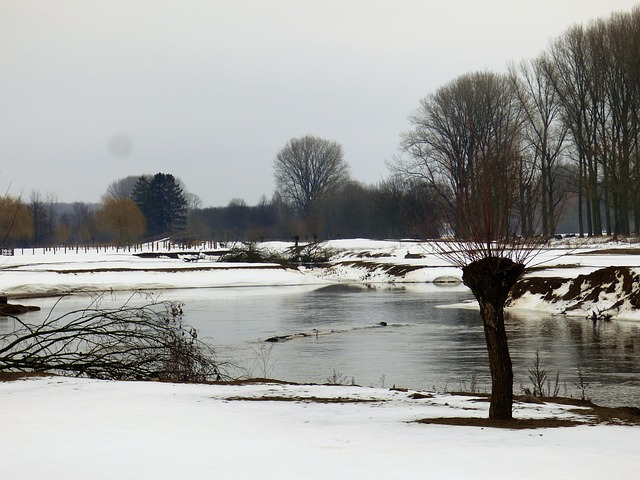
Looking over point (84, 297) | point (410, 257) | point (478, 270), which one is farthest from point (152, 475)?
point (410, 257)

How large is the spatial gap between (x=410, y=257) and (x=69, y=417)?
5328 centimetres

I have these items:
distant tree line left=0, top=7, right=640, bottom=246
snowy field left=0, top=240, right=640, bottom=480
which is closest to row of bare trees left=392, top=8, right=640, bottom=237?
distant tree line left=0, top=7, right=640, bottom=246

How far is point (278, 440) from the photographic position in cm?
811

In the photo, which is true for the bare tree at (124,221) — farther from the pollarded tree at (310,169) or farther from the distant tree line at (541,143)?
the pollarded tree at (310,169)

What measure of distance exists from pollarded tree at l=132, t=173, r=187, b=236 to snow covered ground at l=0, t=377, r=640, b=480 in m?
122

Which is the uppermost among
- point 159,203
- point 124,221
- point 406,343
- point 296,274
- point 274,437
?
point 159,203

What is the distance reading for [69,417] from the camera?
937cm

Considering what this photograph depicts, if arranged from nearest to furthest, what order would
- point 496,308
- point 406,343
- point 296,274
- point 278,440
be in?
point 278,440 < point 496,308 < point 406,343 < point 296,274

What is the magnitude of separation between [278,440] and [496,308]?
2967 mm

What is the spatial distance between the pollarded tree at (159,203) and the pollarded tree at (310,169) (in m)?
17.9

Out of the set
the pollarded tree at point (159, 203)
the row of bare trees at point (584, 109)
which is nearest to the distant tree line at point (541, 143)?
the row of bare trees at point (584, 109)

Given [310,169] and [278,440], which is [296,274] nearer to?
[278,440]

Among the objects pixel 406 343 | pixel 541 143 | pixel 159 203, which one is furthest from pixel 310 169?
pixel 406 343

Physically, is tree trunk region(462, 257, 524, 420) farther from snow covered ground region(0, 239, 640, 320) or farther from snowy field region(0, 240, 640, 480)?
snow covered ground region(0, 239, 640, 320)
